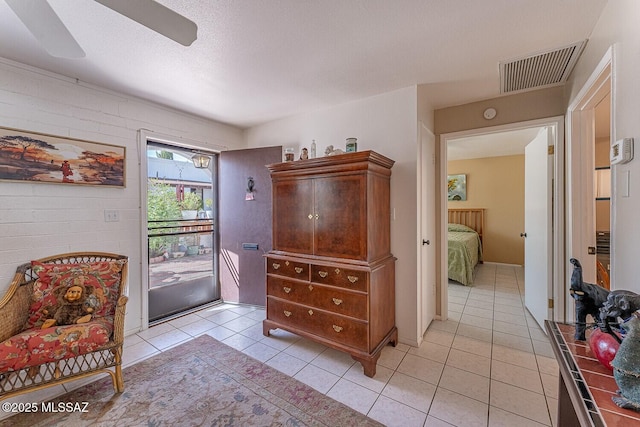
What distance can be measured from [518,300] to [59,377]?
476 centimetres

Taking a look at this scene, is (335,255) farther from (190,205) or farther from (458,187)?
(458,187)

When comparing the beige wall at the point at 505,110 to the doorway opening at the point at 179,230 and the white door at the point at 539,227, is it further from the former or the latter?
the doorway opening at the point at 179,230

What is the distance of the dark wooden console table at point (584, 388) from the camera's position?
2.31 feet

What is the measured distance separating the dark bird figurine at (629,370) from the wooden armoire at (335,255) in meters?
1.36

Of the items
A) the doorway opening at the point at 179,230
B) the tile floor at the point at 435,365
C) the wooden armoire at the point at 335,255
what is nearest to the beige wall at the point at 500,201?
→ the tile floor at the point at 435,365

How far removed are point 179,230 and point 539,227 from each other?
412 cm

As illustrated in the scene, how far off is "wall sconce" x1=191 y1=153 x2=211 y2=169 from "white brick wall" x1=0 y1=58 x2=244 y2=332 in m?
0.43

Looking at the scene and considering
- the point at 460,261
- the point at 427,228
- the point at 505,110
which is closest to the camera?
the point at 505,110

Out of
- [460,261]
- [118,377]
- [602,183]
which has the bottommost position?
[118,377]

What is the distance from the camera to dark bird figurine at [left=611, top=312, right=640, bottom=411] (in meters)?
0.71

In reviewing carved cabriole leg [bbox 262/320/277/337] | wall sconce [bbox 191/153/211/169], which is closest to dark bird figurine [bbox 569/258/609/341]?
carved cabriole leg [bbox 262/320/277/337]

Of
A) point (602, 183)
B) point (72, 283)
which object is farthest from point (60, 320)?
point (602, 183)

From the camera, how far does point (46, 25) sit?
1199mm

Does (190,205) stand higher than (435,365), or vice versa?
(190,205)
